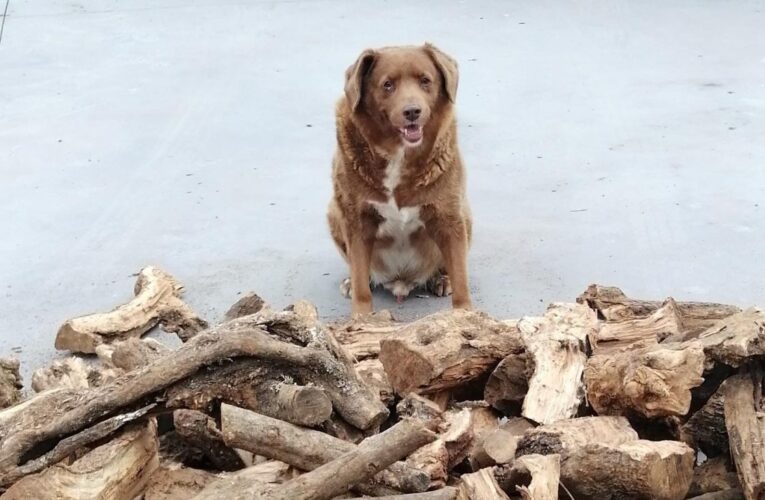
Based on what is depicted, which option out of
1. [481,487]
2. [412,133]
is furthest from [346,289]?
[481,487]

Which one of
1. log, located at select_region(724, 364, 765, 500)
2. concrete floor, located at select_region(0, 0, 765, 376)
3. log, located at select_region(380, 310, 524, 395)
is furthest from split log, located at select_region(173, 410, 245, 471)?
concrete floor, located at select_region(0, 0, 765, 376)

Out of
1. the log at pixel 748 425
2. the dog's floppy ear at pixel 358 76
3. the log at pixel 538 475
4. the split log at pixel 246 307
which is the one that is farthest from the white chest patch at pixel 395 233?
the log at pixel 538 475

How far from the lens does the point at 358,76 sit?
150 inches

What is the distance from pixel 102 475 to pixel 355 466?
56 cm

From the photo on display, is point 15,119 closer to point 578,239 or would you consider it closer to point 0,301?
point 0,301

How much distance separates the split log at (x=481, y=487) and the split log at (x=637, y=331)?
2.42ft

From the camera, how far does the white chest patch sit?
3.95 meters

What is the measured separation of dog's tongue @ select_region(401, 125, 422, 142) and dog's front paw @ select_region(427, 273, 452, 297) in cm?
73

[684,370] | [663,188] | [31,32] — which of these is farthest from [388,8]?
[684,370]

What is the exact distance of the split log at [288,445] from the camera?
214 cm

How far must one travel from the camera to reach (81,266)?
434 cm

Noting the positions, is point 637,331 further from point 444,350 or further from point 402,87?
point 402,87

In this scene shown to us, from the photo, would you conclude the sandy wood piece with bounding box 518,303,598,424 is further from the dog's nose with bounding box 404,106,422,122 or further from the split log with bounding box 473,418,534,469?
the dog's nose with bounding box 404,106,422,122

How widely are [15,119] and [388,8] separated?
3151 millimetres
